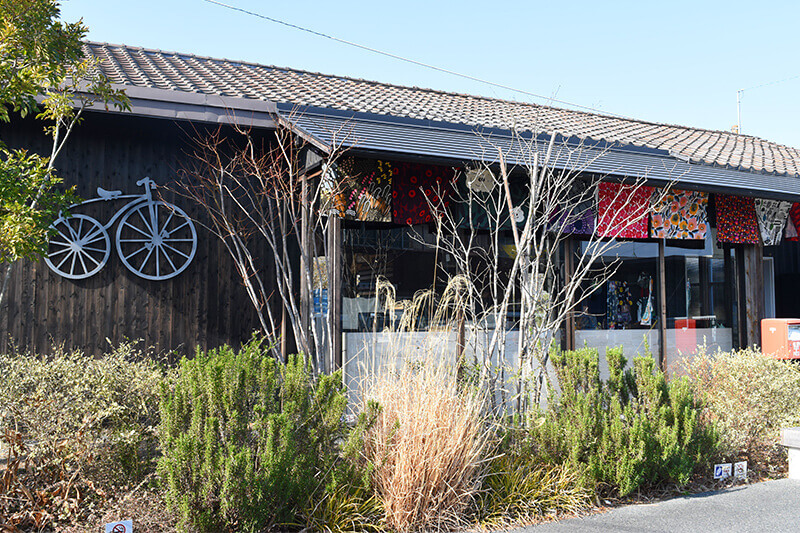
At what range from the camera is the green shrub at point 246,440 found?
340cm

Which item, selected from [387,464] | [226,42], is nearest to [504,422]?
[387,464]

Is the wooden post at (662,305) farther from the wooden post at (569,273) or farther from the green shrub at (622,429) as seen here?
the green shrub at (622,429)

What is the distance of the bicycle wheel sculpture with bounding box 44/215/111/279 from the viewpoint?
261 inches

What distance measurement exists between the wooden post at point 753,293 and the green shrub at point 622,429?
15.1 feet

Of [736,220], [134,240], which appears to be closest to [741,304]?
[736,220]

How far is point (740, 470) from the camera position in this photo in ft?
16.5

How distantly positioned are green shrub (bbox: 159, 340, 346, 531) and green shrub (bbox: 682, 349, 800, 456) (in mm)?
3136

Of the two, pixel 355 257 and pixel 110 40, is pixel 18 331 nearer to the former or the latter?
pixel 355 257

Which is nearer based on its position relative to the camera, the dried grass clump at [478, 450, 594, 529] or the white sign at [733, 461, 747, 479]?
the dried grass clump at [478, 450, 594, 529]

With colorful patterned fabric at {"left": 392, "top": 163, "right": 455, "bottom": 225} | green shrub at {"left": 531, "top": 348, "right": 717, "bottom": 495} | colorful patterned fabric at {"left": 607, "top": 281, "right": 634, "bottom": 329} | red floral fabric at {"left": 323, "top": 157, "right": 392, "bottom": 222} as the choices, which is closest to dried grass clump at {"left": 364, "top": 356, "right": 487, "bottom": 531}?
green shrub at {"left": 531, "top": 348, "right": 717, "bottom": 495}

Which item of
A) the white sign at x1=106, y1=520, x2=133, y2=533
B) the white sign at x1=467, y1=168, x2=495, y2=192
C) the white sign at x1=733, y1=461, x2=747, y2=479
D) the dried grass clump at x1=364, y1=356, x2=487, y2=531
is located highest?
the white sign at x1=467, y1=168, x2=495, y2=192

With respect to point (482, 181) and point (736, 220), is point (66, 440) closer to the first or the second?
point (482, 181)

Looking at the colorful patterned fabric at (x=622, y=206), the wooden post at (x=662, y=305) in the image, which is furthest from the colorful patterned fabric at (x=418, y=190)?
the wooden post at (x=662, y=305)

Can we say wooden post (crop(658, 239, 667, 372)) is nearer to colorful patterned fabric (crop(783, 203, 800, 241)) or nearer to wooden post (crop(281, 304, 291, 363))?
colorful patterned fabric (crop(783, 203, 800, 241))
